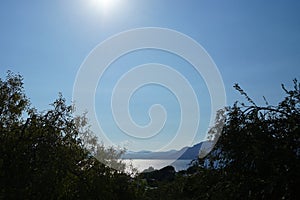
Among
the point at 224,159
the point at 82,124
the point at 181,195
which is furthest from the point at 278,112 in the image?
the point at 82,124

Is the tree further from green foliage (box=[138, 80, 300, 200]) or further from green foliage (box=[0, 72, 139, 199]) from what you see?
green foliage (box=[0, 72, 139, 199])

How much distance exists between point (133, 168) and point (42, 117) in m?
9.99

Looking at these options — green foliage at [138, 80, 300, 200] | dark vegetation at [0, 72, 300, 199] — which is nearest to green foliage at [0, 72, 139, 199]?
dark vegetation at [0, 72, 300, 199]

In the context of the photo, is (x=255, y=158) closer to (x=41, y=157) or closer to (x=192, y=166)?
(x=192, y=166)

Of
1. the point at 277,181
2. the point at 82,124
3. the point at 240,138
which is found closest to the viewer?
the point at 277,181

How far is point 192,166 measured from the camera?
723cm

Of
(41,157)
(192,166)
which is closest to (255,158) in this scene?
(192,166)

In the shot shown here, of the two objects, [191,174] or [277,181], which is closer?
[277,181]

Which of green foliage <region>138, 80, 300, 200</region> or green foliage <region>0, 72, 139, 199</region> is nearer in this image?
green foliage <region>138, 80, 300, 200</region>

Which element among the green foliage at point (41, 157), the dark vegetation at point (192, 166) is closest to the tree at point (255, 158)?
the dark vegetation at point (192, 166)

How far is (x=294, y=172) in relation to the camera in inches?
213

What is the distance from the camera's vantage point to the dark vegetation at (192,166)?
18.7 feet

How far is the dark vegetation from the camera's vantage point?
Answer: 5.71m

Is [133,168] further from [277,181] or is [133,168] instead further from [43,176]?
[277,181]
